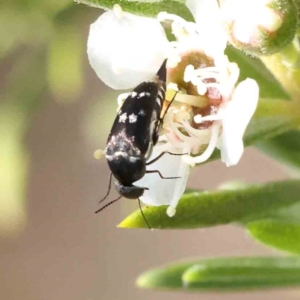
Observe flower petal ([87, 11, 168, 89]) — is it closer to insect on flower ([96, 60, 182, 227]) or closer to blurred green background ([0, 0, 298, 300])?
insect on flower ([96, 60, 182, 227])

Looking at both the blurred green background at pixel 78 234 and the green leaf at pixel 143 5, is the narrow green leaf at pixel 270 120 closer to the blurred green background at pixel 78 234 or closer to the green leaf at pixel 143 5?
the green leaf at pixel 143 5

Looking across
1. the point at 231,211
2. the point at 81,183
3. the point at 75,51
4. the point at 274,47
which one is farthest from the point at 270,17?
the point at 81,183

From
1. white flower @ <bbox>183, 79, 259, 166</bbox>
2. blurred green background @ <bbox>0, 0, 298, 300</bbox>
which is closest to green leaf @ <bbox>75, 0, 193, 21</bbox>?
white flower @ <bbox>183, 79, 259, 166</bbox>

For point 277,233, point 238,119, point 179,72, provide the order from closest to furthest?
point 238,119 → point 179,72 → point 277,233

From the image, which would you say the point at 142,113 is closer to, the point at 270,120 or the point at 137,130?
the point at 137,130

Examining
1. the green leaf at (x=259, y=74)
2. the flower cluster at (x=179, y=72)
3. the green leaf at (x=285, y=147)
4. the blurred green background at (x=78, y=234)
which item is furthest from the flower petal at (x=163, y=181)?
the blurred green background at (x=78, y=234)

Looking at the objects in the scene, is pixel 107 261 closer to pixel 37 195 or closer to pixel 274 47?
pixel 37 195

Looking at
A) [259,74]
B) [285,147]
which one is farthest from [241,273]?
[259,74]
